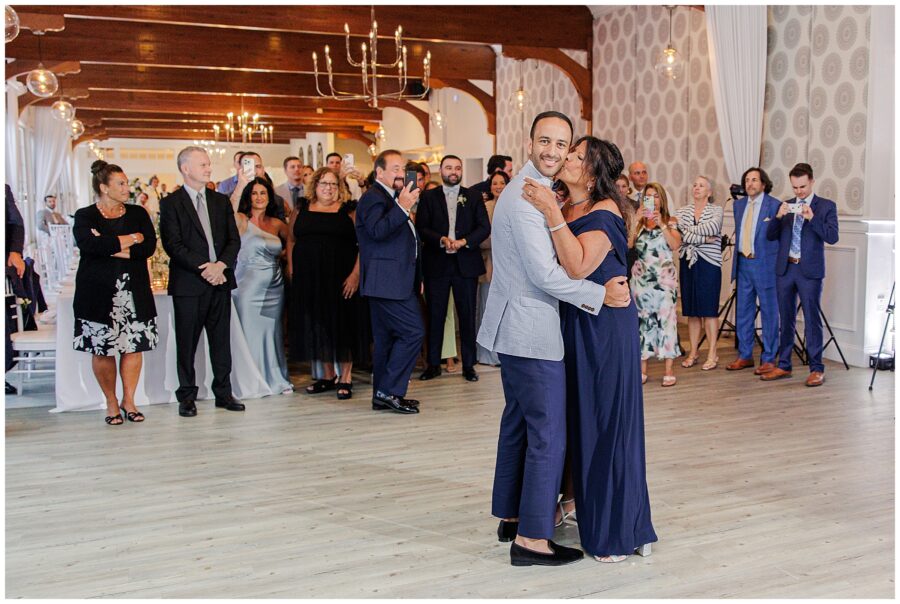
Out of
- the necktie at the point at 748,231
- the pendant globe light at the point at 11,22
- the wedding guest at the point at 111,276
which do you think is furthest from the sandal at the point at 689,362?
the pendant globe light at the point at 11,22

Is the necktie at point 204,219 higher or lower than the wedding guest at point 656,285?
higher

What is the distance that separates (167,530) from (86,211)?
2209mm

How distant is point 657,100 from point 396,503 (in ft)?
24.2

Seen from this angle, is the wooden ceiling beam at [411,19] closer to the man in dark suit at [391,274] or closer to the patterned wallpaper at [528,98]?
the patterned wallpaper at [528,98]

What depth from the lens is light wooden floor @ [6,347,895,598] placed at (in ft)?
9.71

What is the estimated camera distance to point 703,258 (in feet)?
22.2

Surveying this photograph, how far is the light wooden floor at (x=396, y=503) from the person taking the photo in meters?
2.96

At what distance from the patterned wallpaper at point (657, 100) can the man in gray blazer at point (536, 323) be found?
20.7 feet

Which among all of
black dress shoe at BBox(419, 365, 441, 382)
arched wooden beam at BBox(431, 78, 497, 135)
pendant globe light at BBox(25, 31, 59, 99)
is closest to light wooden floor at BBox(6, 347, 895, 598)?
black dress shoe at BBox(419, 365, 441, 382)

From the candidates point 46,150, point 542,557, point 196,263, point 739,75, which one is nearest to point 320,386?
point 196,263

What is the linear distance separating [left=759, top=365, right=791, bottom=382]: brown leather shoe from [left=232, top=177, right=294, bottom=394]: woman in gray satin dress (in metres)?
3.43

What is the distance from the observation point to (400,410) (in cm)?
540

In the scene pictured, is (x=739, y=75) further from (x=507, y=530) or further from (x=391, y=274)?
(x=507, y=530)

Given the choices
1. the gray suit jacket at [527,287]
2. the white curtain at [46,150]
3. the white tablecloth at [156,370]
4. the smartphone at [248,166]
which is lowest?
the white tablecloth at [156,370]
